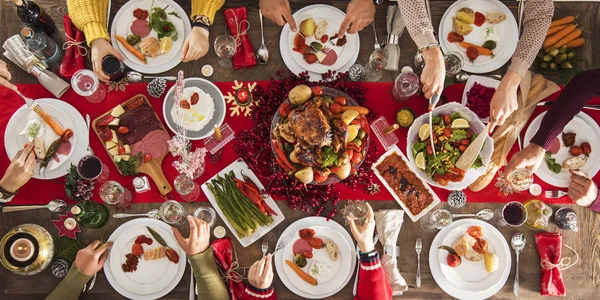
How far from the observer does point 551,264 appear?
249cm

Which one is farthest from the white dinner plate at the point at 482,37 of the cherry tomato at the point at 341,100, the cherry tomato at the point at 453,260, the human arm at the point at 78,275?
the human arm at the point at 78,275

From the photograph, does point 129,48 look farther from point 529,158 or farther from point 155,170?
point 529,158

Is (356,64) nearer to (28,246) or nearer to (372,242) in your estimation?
(372,242)

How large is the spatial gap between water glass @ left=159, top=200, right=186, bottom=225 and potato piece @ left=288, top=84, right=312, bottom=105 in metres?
0.87

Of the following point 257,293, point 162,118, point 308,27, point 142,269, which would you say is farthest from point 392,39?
point 142,269

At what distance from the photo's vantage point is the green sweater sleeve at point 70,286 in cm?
236

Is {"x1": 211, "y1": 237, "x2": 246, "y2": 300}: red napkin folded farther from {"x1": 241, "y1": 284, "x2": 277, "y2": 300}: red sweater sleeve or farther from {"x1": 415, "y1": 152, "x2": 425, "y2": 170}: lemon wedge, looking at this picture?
{"x1": 415, "y1": 152, "x2": 425, "y2": 170}: lemon wedge

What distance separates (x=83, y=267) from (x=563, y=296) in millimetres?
2702

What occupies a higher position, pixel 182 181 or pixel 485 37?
pixel 485 37

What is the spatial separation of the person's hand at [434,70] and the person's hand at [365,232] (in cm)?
73

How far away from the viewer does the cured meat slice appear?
102 inches

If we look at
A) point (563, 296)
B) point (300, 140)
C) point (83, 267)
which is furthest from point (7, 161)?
point (563, 296)

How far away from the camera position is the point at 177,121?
2.54 m

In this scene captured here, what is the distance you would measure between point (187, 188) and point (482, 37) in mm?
1932
